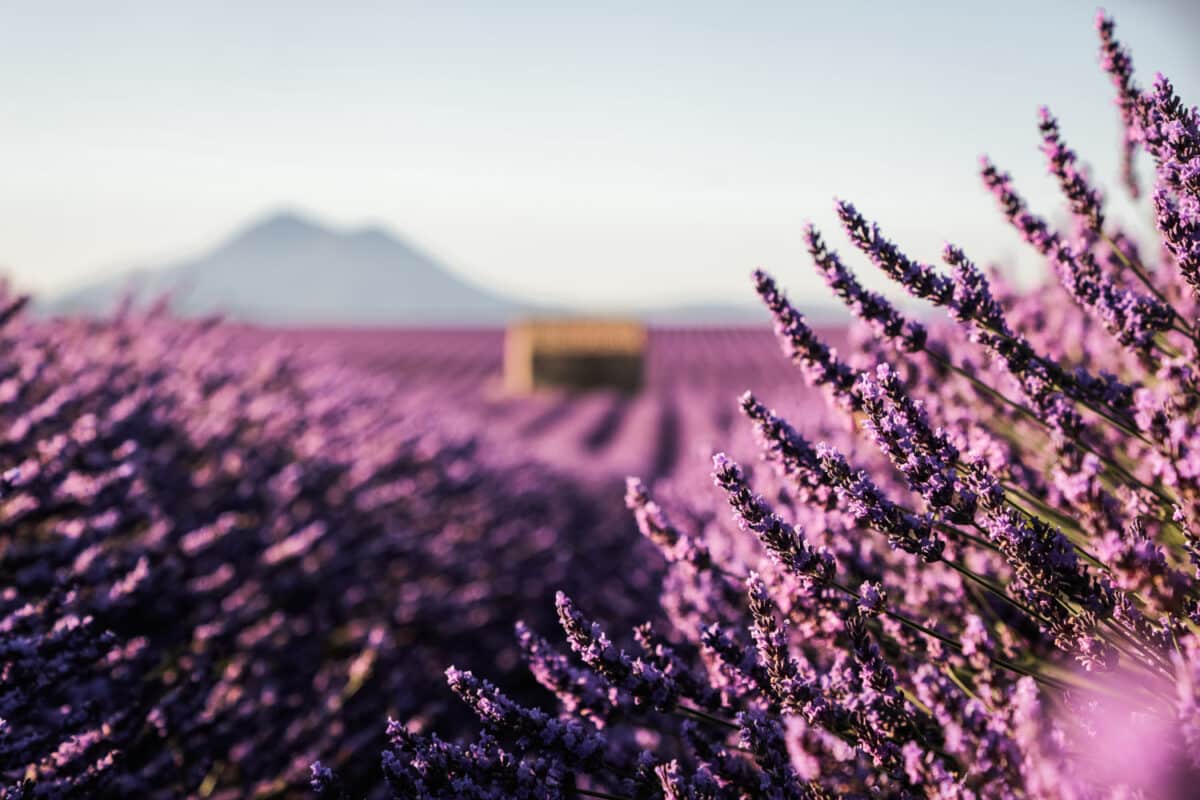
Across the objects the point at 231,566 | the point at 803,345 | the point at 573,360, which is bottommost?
the point at 573,360

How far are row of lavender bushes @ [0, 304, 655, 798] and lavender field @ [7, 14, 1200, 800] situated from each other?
0.05ft

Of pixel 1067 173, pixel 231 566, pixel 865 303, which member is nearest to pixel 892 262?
pixel 865 303

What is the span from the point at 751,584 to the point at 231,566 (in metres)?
2.20

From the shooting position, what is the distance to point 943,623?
6.50 feet

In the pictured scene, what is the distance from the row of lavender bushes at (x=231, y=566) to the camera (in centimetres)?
202

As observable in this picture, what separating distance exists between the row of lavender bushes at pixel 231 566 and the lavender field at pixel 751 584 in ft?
0.05

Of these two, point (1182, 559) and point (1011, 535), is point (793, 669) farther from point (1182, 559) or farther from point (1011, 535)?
point (1182, 559)

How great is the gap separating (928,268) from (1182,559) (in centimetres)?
72

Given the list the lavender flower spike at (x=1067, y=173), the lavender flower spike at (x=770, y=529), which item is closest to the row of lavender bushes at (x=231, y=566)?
the lavender flower spike at (x=770, y=529)

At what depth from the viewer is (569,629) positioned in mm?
1471

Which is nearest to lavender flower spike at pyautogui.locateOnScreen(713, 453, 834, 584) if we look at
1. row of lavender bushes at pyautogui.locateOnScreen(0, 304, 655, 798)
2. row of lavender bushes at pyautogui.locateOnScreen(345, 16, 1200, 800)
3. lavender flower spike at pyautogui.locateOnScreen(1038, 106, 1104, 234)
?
row of lavender bushes at pyautogui.locateOnScreen(345, 16, 1200, 800)

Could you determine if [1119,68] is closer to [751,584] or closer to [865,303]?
[865,303]

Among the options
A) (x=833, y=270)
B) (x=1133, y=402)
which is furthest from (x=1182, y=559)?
(x=833, y=270)

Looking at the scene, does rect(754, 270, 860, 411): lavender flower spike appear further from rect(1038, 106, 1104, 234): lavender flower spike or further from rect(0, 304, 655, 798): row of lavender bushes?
rect(0, 304, 655, 798): row of lavender bushes
